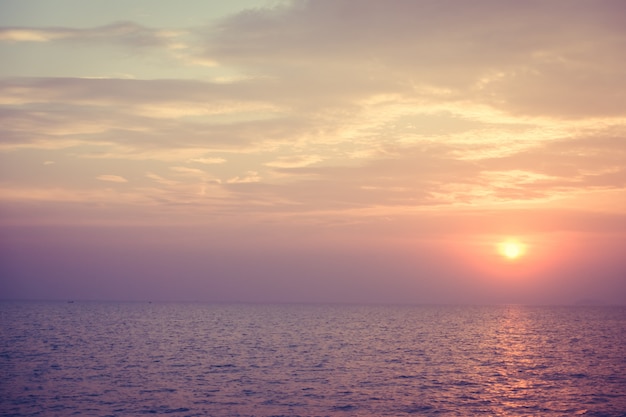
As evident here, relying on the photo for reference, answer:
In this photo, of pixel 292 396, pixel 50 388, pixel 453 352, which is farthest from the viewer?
pixel 453 352

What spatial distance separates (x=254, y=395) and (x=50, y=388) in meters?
24.1

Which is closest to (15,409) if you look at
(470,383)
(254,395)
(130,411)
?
(130,411)

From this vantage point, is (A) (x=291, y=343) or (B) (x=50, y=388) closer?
(B) (x=50, y=388)

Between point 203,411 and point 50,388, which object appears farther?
point 50,388

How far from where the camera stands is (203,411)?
5681cm

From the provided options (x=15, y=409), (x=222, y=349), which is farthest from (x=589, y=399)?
(x=222, y=349)

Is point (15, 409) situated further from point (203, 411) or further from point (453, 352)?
point (453, 352)

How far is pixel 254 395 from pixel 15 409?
76.4 ft

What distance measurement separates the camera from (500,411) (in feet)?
192

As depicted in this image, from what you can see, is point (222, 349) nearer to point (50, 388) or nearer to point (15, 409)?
point (50, 388)

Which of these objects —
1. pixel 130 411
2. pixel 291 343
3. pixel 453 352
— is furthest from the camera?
pixel 291 343

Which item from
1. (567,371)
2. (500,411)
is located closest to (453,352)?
(567,371)

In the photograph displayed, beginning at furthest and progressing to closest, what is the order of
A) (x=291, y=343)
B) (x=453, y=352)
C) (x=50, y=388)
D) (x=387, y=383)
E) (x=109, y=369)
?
1. (x=291, y=343)
2. (x=453, y=352)
3. (x=109, y=369)
4. (x=387, y=383)
5. (x=50, y=388)

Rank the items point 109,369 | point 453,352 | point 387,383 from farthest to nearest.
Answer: point 453,352, point 109,369, point 387,383
